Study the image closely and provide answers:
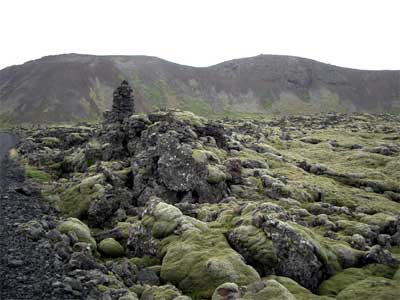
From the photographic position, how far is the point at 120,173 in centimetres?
5566

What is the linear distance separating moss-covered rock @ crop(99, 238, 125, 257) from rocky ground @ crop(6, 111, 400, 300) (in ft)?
0.27

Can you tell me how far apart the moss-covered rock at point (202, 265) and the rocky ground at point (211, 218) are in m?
0.09

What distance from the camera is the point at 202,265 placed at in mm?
28562

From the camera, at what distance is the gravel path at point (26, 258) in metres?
24.0

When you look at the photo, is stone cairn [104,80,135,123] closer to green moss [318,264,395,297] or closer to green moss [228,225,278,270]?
green moss [228,225,278,270]

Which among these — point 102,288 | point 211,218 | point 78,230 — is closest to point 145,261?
point 78,230

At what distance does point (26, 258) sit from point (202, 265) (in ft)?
38.9

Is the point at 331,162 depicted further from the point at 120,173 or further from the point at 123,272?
the point at 123,272

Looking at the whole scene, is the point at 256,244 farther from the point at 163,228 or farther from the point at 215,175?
the point at 215,175

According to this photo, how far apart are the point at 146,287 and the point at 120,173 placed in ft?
98.5

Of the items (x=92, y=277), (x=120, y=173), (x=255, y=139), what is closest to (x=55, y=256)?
(x=92, y=277)

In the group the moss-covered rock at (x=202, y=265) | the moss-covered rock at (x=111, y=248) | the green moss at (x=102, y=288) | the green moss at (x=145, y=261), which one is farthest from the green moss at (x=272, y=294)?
the moss-covered rock at (x=111, y=248)

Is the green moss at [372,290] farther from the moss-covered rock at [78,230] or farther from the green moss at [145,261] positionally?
the moss-covered rock at [78,230]

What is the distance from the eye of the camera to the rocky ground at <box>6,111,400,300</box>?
27.6m
